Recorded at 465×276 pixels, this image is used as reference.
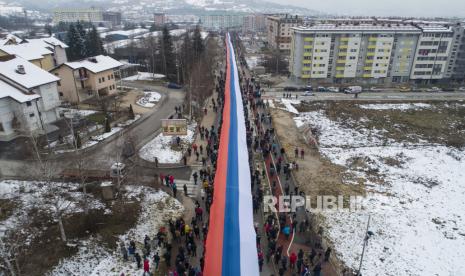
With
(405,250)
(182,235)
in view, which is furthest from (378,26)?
(182,235)

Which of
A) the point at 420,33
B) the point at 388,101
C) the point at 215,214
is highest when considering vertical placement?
the point at 420,33

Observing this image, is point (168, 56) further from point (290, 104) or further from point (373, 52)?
point (373, 52)

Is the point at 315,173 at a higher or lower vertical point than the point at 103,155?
lower

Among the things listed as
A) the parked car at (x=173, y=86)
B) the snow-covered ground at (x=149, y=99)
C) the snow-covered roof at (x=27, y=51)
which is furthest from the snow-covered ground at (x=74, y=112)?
the parked car at (x=173, y=86)

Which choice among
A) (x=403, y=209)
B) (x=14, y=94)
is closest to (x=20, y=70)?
(x=14, y=94)

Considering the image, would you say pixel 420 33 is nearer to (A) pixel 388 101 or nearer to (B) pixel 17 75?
(A) pixel 388 101
